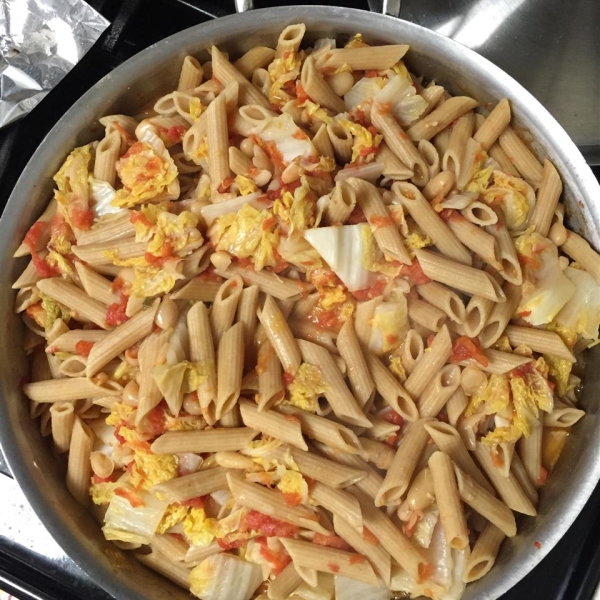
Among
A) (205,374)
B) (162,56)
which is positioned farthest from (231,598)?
(162,56)

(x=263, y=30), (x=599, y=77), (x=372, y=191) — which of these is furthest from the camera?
(x=599, y=77)

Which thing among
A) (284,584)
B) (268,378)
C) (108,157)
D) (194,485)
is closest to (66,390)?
(194,485)

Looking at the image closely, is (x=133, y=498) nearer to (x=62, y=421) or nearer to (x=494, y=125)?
(x=62, y=421)

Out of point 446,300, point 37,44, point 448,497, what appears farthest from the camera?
point 37,44

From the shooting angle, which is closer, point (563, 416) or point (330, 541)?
point (330, 541)

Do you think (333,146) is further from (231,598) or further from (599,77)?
(231,598)

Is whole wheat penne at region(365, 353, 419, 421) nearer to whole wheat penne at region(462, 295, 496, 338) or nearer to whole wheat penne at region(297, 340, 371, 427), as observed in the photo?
whole wheat penne at region(297, 340, 371, 427)

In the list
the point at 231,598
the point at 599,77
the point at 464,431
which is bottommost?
the point at 231,598
